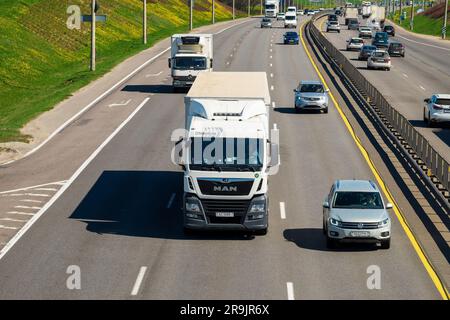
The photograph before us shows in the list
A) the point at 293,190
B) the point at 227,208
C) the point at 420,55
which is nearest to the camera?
the point at 227,208

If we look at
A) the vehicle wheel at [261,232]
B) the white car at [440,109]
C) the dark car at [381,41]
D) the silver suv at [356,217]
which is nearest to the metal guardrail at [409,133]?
the white car at [440,109]

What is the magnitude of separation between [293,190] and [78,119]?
19.2 metres

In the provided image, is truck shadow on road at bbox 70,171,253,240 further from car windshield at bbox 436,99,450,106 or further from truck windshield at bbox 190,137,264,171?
car windshield at bbox 436,99,450,106

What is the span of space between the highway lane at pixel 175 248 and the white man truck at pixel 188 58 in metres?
17.0

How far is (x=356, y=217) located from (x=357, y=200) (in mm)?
1287

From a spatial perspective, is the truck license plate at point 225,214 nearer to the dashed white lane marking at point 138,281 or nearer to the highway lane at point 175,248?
the highway lane at point 175,248

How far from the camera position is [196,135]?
2936cm

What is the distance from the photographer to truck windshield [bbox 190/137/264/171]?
28625 millimetres

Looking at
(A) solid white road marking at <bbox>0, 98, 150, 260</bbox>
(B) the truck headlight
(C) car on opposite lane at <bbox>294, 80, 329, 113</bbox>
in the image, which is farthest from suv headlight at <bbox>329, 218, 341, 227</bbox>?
(C) car on opposite lane at <bbox>294, 80, 329, 113</bbox>

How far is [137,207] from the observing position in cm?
3341

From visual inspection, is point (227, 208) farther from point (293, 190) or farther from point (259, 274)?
point (293, 190)

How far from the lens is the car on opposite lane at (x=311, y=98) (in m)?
54.4

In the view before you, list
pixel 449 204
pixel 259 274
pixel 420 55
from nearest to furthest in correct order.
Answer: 1. pixel 259 274
2. pixel 449 204
3. pixel 420 55

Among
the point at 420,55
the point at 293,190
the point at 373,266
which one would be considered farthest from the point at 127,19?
the point at 373,266
